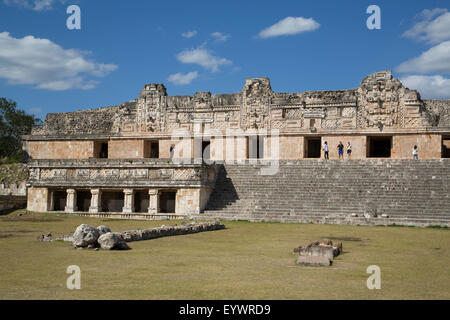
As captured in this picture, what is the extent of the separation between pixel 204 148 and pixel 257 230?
12.1 m

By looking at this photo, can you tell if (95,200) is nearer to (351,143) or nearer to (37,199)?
(37,199)

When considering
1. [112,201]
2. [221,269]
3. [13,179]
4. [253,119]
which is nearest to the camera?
[221,269]

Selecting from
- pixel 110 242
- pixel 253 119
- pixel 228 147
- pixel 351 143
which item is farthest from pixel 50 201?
pixel 351 143

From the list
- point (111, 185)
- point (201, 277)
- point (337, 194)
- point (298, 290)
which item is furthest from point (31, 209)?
point (298, 290)

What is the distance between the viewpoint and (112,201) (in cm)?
1931

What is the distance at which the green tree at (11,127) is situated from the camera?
35.4 meters

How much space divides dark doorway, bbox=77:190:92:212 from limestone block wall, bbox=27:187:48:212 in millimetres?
1373

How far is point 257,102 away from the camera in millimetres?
23500

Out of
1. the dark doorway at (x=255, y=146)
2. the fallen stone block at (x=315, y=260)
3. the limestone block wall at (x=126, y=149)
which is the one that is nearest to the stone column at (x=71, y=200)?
the limestone block wall at (x=126, y=149)

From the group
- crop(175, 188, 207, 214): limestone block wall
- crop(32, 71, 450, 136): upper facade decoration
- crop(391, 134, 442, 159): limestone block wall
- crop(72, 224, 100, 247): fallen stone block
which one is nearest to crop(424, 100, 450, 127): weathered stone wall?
crop(32, 71, 450, 136): upper facade decoration

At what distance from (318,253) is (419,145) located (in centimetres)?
1571

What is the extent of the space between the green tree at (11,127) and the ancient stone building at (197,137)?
873cm

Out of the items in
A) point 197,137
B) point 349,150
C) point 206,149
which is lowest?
point 349,150

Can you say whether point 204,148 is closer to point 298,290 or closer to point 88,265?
point 88,265
